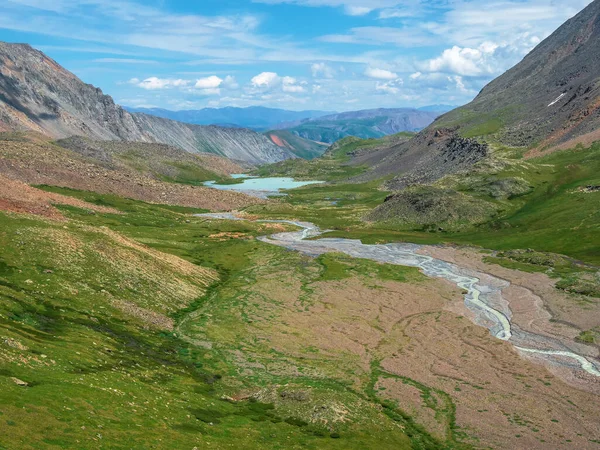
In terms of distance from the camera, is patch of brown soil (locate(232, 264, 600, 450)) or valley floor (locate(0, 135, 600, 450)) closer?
valley floor (locate(0, 135, 600, 450))

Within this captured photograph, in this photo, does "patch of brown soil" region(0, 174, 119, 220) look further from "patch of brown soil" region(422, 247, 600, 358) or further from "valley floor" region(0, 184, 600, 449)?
"patch of brown soil" region(422, 247, 600, 358)

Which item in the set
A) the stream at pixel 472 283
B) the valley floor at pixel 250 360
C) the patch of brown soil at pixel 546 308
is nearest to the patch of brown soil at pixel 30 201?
the valley floor at pixel 250 360

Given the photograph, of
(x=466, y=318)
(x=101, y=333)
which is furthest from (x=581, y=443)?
(x=101, y=333)

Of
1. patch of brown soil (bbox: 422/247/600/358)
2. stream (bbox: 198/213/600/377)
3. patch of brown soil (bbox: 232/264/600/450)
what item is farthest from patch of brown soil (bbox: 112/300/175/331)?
patch of brown soil (bbox: 422/247/600/358)

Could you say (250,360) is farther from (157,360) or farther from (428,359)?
(428,359)

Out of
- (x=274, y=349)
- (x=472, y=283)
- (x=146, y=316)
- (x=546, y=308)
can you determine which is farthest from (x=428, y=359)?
(x=472, y=283)
